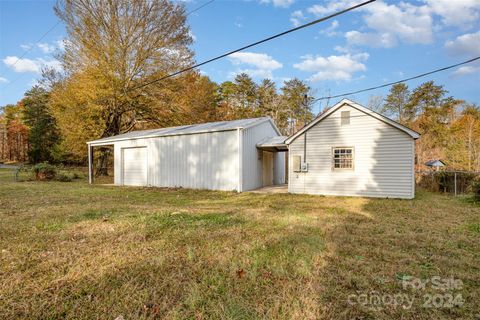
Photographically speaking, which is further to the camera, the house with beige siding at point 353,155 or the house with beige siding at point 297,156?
the house with beige siding at point 297,156

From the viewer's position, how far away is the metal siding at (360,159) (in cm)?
924

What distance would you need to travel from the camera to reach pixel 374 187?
9.62 meters

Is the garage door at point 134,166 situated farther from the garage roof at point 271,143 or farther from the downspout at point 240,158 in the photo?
the garage roof at point 271,143

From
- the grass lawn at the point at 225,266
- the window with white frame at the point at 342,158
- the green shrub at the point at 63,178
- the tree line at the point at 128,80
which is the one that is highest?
the tree line at the point at 128,80

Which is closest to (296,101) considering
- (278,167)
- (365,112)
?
(278,167)

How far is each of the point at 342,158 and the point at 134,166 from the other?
10936 mm

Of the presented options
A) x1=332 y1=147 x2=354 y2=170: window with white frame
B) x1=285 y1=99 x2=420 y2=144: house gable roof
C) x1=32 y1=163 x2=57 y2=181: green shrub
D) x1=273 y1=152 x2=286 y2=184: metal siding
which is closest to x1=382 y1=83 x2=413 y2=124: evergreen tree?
x1=273 y1=152 x2=286 y2=184: metal siding

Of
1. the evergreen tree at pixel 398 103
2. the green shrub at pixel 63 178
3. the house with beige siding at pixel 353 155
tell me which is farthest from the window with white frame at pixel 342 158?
the evergreen tree at pixel 398 103

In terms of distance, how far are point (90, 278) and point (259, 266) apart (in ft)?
6.12

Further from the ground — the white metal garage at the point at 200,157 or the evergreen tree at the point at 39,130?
the evergreen tree at the point at 39,130

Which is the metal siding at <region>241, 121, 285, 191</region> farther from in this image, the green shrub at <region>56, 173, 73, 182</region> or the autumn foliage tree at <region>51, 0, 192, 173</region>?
Answer: the green shrub at <region>56, 173, 73, 182</region>

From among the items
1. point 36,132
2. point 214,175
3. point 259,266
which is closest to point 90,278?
point 259,266

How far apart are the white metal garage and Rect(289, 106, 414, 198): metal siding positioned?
2153mm

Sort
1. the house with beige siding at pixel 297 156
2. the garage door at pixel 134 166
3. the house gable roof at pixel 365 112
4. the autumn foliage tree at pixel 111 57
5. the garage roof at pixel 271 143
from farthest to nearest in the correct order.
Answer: the autumn foliage tree at pixel 111 57, the garage door at pixel 134 166, the garage roof at pixel 271 143, the house with beige siding at pixel 297 156, the house gable roof at pixel 365 112
